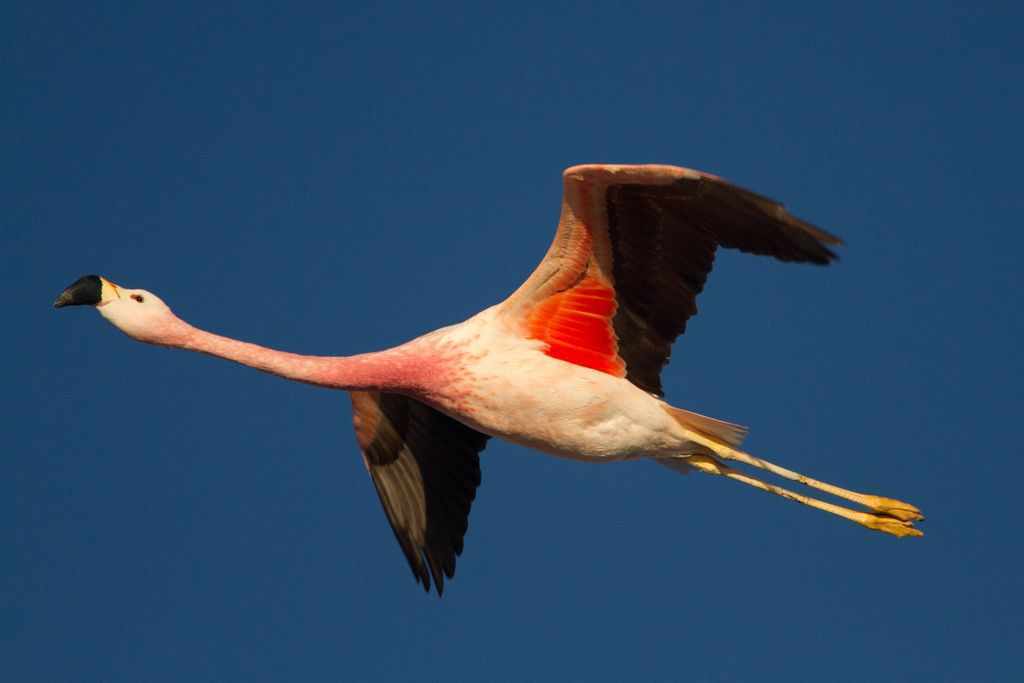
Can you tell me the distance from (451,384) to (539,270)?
1274 millimetres

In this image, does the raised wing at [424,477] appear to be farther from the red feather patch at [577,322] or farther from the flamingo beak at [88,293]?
the flamingo beak at [88,293]

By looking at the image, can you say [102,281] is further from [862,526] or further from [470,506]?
[862,526]

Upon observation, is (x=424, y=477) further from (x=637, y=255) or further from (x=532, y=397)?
Result: (x=637, y=255)

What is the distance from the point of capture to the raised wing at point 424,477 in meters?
16.6

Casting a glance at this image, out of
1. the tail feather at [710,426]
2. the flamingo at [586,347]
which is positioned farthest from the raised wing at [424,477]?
the tail feather at [710,426]

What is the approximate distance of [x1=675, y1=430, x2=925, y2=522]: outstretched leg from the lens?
584 inches

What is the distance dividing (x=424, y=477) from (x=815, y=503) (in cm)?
402

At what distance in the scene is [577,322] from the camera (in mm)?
14500

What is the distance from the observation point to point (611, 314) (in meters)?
14.5

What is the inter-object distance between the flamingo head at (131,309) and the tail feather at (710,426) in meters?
4.48

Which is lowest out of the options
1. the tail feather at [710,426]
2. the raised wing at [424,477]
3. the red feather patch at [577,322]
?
the raised wing at [424,477]

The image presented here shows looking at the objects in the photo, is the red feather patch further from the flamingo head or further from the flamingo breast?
the flamingo head

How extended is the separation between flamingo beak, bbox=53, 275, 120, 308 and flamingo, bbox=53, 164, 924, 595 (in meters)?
0.01

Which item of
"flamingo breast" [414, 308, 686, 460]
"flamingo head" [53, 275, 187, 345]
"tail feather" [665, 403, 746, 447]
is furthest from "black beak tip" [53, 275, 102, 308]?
"tail feather" [665, 403, 746, 447]
